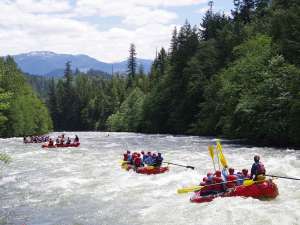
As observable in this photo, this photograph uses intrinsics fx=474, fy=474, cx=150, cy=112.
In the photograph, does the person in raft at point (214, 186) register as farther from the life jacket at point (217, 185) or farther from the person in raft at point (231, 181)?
the person in raft at point (231, 181)

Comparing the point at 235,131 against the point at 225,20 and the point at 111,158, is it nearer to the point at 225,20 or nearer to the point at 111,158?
the point at 111,158

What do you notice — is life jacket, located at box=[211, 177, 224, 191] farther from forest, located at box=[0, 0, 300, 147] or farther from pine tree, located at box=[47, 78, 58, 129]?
pine tree, located at box=[47, 78, 58, 129]

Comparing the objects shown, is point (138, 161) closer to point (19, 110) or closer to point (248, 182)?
point (248, 182)

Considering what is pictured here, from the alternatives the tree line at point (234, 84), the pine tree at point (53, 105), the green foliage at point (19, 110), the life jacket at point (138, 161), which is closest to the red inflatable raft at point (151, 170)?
the life jacket at point (138, 161)

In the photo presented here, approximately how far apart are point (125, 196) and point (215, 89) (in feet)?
140

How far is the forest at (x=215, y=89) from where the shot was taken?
141 ft

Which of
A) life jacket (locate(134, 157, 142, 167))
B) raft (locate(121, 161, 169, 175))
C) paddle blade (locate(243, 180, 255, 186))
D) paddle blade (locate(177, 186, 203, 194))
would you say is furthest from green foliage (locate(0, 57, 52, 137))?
paddle blade (locate(243, 180, 255, 186))

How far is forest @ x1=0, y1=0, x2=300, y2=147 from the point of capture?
141 ft

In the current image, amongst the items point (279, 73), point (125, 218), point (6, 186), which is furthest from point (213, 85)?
point (125, 218)

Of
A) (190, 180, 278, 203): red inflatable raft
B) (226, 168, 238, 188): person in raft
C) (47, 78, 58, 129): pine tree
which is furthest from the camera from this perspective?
(47, 78, 58, 129): pine tree

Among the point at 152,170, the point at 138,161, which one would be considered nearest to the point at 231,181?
the point at 152,170

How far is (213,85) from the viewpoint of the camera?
208ft

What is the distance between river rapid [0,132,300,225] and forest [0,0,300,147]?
195 inches

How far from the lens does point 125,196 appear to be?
2217 cm
